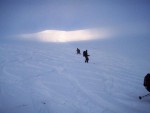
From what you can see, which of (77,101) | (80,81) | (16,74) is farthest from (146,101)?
(16,74)

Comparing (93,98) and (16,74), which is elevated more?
(16,74)

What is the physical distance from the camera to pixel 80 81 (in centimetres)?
1090

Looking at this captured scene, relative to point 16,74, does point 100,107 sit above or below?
below

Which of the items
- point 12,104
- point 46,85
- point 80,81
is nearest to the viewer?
point 12,104

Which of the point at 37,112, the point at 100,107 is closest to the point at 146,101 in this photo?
the point at 100,107

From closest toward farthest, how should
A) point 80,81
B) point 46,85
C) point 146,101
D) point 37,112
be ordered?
point 37,112 < point 146,101 < point 46,85 < point 80,81

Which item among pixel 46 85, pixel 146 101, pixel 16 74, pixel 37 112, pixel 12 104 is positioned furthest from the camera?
pixel 16 74

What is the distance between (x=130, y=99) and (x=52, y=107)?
4.16 metres

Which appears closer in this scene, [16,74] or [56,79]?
[56,79]

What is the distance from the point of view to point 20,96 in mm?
8289

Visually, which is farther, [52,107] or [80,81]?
[80,81]

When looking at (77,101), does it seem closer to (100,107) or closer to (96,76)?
(100,107)

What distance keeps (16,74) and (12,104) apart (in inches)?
182

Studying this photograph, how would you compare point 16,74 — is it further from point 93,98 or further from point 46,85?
point 93,98
